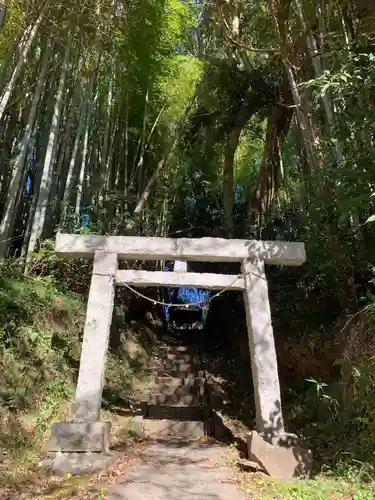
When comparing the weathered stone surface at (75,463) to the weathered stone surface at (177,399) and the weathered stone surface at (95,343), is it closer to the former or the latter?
the weathered stone surface at (95,343)

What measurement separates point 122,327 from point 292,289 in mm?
3468

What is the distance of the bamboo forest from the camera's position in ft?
13.6

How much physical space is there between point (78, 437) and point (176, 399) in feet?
9.68

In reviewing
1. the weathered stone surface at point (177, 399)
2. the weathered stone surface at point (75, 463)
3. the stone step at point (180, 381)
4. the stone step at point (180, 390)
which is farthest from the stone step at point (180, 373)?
the weathered stone surface at point (75, 463)

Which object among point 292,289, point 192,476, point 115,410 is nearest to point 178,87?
point 292,289

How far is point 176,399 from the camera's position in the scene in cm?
691

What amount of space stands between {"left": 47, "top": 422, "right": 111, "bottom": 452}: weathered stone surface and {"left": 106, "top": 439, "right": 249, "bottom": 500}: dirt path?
41cm

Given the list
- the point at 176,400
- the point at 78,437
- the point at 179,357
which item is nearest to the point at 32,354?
the point at 78,437

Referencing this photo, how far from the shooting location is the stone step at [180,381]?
7.44m

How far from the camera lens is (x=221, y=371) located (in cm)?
821

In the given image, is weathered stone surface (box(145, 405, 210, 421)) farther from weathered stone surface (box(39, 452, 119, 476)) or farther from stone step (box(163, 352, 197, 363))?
stone step (box(163, 352, 197, 363))

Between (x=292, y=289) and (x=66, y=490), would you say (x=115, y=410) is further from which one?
(x=292, y=289)

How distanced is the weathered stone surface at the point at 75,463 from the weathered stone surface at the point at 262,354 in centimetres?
168

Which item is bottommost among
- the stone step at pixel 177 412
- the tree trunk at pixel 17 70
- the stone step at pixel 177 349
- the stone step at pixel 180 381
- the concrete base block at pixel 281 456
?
the concrete base block at pixel 281 456
